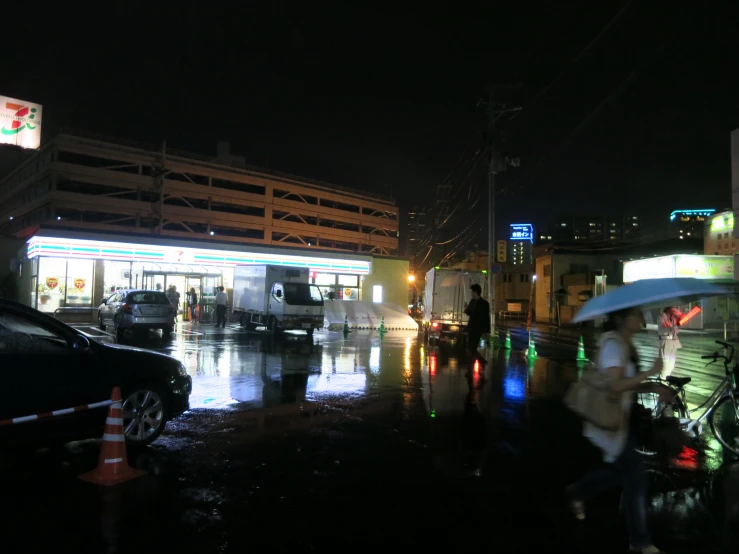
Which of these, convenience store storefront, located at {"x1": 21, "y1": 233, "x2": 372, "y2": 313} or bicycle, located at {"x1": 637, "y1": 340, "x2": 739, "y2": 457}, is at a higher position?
convenience store storefront, located at {"x1": 21, "y1": 233, "x2": 372, "y2": 313}

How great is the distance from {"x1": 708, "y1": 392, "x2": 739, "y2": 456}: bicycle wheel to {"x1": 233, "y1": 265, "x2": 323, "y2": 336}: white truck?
1543 centimetres

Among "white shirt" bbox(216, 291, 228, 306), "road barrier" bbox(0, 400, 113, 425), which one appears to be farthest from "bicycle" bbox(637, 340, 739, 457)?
Answer: "white shirt" bbox(216, 291, 228, 306)

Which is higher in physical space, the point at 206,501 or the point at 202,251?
the point at 202,251

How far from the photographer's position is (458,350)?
18.4 meters

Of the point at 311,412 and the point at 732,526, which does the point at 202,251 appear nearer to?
the point at 311,412

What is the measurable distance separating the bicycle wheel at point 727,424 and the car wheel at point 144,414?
6.74m

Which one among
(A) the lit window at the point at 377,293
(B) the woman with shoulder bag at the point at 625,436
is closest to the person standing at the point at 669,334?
(B) the woman with shoulder bag at the point at 625,436

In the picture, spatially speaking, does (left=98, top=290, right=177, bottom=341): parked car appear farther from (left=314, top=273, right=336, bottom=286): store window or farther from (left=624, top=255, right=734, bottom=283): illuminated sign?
(left=624, top=255, right=734, bottom=283): illuminated sign

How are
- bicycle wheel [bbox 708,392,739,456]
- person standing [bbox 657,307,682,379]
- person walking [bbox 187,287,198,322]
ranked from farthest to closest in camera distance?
1. person walking [bbox 187,287,198,322]
2. person standing [bbox 657,307,682,379]
3. bicycle wheel [bbox 708,392,739,456]

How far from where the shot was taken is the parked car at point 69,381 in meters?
5.26

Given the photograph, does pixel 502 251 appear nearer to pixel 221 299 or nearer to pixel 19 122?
pixel 221 299

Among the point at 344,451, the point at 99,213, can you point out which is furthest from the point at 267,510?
the point at 99,213

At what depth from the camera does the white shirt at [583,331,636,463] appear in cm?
386

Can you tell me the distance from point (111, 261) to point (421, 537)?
27292 mm
